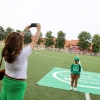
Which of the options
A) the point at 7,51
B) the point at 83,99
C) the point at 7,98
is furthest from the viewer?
the point at 83,99

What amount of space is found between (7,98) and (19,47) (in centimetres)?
74

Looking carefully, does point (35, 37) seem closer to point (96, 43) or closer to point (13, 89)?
point (13, 89)

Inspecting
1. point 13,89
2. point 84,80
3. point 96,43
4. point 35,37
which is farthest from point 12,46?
point 96,43

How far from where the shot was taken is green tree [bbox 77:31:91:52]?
68.1m

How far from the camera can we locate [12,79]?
2.63m

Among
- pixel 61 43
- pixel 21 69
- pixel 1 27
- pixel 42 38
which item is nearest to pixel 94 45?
pixel 61 43

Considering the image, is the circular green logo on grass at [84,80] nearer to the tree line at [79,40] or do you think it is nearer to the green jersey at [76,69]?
the green jersey at [76,69]

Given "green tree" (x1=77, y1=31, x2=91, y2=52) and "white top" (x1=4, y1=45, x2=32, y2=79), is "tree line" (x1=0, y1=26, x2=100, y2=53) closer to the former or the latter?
"green tree" (x1=77, y1=31, x2=91, y2=52)

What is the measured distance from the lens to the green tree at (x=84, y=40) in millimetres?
68062

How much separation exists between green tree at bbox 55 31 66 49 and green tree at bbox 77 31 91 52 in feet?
19.8

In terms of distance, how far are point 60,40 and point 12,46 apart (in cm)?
7047

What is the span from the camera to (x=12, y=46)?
249 cm

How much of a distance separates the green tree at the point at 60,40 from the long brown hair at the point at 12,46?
6917cm

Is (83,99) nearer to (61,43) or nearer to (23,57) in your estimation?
(23,57)
